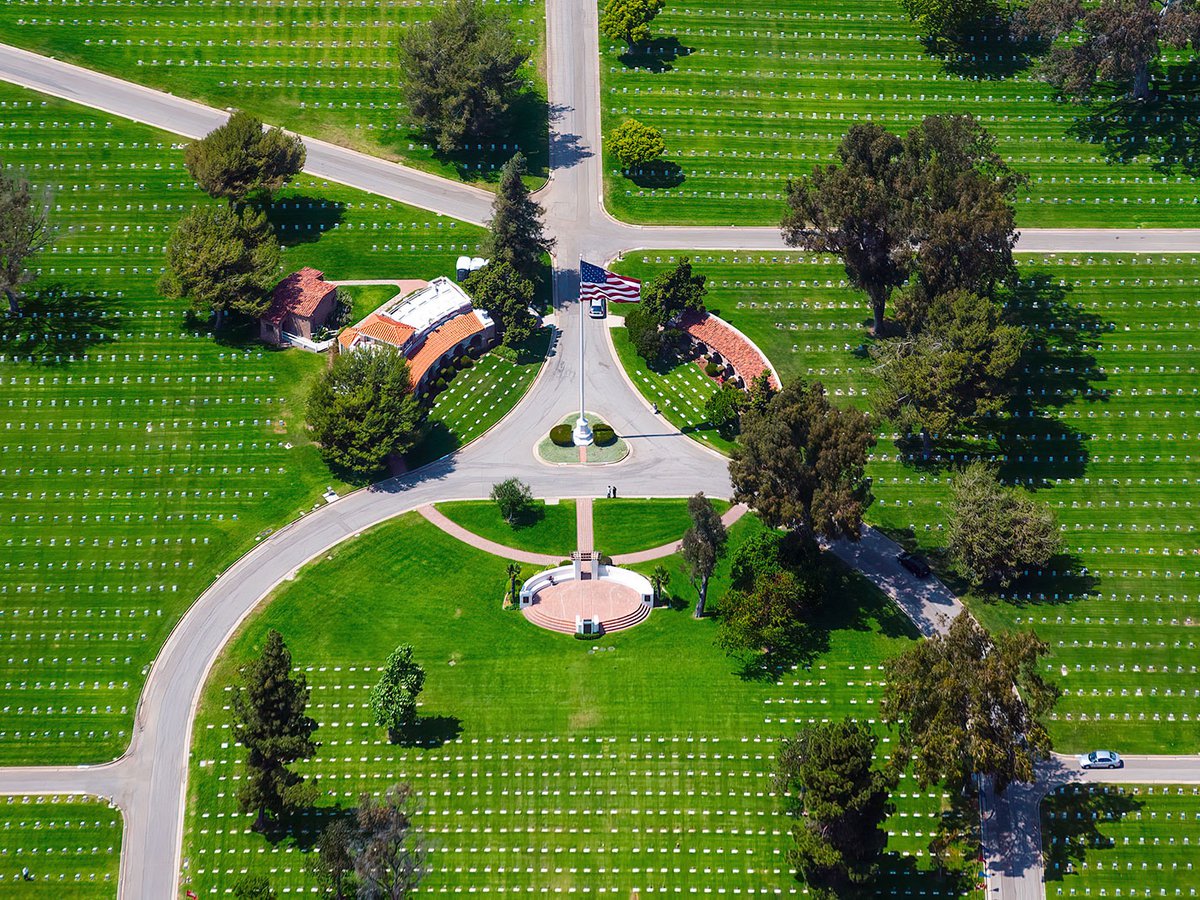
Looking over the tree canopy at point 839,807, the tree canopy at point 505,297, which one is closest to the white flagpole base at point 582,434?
the tree canopy at point 505,297

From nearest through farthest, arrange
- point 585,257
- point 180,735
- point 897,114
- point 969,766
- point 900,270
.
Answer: point 969,766 < point 180,735 < point 900,270 < point 585,257 < point 897,114

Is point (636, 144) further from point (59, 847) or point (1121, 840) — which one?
point (59, 847)

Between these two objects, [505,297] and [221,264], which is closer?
[221,264]

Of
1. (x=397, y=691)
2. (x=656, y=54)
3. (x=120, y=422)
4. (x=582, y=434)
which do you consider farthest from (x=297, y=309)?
(x=656, y=54)

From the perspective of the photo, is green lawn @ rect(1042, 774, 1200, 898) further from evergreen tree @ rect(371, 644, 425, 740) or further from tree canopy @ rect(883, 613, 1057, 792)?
evergreen tree @ rect(371, 644, 425, 740)

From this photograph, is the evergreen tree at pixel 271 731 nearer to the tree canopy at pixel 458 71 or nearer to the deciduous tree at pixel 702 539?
the deciduous tree at pixel 702 539

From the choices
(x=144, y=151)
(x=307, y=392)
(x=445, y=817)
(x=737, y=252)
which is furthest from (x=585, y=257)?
(x=445, y=817)

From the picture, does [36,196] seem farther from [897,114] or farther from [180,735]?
[897,114]
